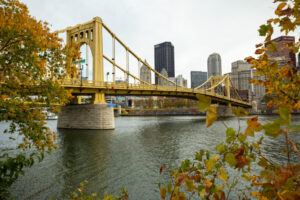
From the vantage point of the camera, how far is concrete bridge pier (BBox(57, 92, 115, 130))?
29.3m

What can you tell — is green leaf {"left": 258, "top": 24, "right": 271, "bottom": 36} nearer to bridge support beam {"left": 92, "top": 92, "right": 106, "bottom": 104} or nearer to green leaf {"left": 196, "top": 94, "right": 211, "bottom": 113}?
green leaf {"left": 196, "top": 94, "right": 211, "bottom": 113}

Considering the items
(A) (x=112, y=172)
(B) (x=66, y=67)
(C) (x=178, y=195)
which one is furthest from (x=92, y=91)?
(C) (x=178, y=195)

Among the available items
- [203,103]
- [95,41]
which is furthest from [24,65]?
[95,41]

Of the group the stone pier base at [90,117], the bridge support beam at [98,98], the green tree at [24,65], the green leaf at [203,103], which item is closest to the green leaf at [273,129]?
the green leaf at [203,103]

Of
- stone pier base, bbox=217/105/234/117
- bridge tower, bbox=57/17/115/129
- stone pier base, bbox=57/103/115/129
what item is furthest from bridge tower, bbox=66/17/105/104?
stone pier base, bbox=217/105/234/117

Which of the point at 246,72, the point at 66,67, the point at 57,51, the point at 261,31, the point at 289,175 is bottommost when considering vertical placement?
the point at 289,175

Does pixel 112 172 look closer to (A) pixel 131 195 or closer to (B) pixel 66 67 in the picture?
(A) pixel 131 195

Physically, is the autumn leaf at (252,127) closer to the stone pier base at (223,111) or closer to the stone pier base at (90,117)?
the stone pier base at (223,111)

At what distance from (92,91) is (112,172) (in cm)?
2153

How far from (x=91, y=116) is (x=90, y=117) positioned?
28 cm

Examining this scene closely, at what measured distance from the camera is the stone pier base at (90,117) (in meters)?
29.3

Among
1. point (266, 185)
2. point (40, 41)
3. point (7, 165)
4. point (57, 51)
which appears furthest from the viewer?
point (57, 51)

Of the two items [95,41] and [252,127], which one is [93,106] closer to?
[95,41]

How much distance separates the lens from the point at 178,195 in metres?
1.75
